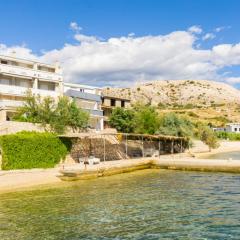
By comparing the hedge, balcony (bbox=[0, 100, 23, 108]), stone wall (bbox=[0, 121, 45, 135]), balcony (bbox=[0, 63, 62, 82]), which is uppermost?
balcony (bbox=[0, 63, 62, 82])

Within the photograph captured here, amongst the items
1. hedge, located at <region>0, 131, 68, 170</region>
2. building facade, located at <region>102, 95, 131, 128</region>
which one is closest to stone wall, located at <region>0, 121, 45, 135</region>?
hedge, located at <region>0, 131, 68, 170</region>

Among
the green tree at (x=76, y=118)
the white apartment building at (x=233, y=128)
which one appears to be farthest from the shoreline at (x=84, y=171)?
the white apartment building at (x=233, y=128)

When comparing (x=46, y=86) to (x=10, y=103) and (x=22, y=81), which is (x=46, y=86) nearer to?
(x=22, y=81)

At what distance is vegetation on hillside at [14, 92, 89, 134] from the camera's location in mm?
55188

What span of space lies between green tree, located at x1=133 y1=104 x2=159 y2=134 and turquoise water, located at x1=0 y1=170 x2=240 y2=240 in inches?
1476

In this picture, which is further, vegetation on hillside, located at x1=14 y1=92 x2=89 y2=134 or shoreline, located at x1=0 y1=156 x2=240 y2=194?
vegetation on hillside, located at x1=14 y1=92 x2=89 y2=134

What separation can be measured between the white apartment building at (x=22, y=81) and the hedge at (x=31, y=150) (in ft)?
35.8

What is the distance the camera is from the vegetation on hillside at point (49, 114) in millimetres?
55188

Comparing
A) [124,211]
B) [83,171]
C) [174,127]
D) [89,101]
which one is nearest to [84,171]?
[83,171]

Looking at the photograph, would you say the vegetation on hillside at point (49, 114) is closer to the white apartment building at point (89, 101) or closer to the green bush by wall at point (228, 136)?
the white apartment building at point (89, 101)

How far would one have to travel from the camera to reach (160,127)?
83000 millimetres

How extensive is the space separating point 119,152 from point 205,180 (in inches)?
970

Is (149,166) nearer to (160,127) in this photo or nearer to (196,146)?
(160,127)

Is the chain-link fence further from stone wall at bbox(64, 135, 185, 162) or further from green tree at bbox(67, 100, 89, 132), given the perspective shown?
green tree at bbox(67, 100, 89, 132)
